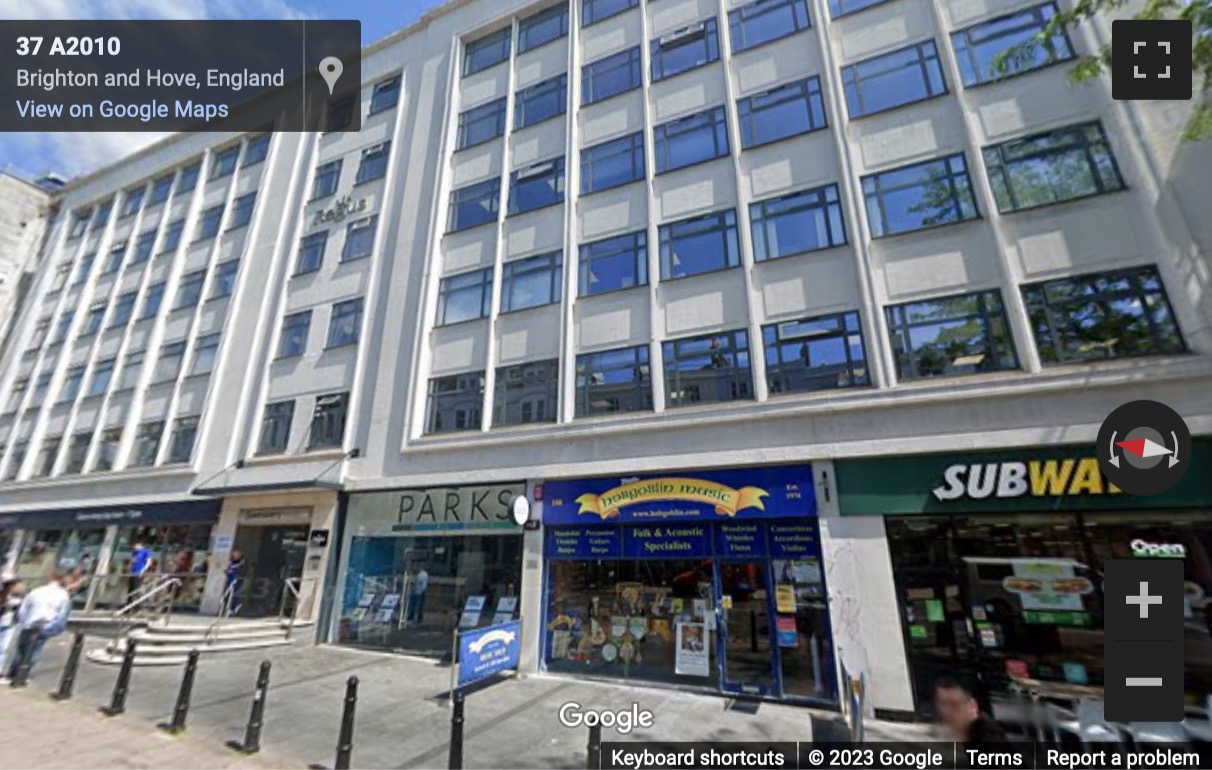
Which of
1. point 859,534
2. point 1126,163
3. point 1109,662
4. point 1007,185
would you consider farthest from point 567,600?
point 1126,163

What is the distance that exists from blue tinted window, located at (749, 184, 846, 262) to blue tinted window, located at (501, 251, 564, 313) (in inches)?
212

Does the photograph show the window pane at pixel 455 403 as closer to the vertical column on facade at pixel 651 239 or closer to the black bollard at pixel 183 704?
the vertical column on facade at pixel 651 239

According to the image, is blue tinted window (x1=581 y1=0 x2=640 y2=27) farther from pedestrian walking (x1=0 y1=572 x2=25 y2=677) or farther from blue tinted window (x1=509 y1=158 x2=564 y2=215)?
pedestrian walking (x1=0 y1=572 x2=25 y2=677)

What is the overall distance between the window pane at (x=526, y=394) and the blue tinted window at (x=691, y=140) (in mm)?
6327

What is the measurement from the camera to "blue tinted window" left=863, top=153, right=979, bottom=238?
11.0 m

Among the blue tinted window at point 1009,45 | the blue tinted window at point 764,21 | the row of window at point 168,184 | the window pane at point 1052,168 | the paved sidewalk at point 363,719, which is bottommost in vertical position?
the paved sidewalk at point 363,719

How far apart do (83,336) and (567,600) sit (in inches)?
1158

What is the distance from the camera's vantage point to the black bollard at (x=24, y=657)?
32.2 ft

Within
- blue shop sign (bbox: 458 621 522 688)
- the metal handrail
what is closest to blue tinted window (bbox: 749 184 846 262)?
blue shop sign (bbox: 458 621 522 688)

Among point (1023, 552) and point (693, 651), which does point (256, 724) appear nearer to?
point (693, 651)

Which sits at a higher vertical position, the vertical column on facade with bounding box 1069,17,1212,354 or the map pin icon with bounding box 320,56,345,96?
the map pin icon with bounding box 320,56,345,96

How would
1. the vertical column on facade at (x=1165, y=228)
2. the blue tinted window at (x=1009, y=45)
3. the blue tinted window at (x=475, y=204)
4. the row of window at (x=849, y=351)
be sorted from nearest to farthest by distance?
the vertical column on facade at (x=1165, y=228)
the row of window at (x=849, y=351)
the blue tinted window at (x=1009, y=45)
the blue tinted window at (x=475, y=204)

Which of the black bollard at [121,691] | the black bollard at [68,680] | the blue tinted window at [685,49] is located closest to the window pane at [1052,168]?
the blue tinted window at [685,49]

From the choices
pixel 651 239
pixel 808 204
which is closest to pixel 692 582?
pixel 651 239
